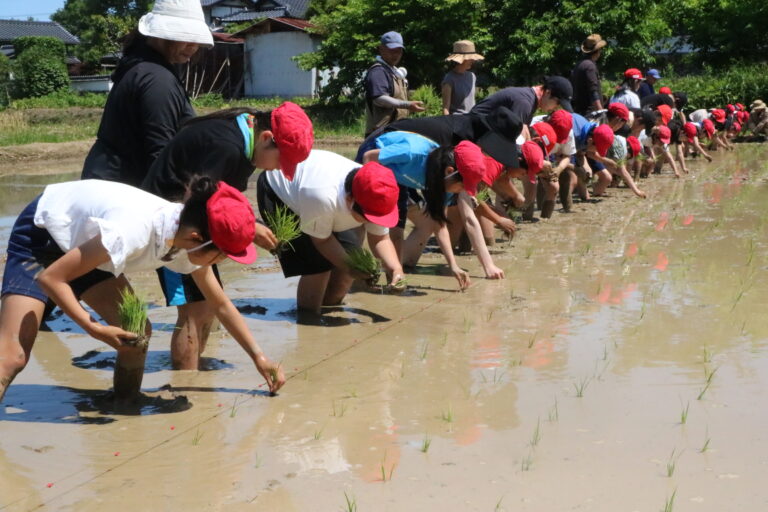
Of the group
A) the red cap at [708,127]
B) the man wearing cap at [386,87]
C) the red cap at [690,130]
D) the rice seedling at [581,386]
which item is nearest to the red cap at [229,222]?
the rice seedling at [581,386]

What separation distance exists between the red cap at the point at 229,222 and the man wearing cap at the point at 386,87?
15.0 ft

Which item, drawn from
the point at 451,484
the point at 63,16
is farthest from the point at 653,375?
the point at 63,16

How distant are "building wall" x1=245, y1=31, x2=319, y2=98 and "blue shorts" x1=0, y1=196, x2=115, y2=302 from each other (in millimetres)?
31545

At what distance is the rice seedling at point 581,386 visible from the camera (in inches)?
155

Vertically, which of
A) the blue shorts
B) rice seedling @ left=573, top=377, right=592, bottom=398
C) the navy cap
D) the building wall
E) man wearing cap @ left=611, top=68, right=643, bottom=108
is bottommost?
the building wall

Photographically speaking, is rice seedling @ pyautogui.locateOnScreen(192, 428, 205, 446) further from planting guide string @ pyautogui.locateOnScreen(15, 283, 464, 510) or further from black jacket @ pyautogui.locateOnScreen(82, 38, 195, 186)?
black jacket @ pyautogui.locateOnScreen(82, 38, 195, 186)

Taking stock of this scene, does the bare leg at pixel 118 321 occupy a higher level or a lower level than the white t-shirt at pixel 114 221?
lower

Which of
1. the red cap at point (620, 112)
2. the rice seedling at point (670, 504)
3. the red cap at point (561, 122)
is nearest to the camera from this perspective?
the rice seedling at point (670, 504)

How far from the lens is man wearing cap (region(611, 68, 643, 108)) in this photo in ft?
A: 40.3

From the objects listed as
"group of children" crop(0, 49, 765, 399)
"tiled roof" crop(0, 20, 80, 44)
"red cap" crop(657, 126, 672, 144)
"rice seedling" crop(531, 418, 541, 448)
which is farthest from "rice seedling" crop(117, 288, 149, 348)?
"tiled roof" crop(0, 20, 80, 44)

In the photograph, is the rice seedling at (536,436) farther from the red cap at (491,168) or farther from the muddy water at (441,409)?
the red cap at (491,168)

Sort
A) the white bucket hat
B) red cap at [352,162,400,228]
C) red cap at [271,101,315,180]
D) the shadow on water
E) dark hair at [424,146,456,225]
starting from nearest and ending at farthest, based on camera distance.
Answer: the shadow on water
red cap at [271,101,315,180]
the white bucket hat
red cap at [352,162,400,228]
dark hair at [424,146,456,225]

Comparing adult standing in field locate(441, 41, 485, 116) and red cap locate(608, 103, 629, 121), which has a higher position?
adult standing in field locate(441, 41, 485, 116)

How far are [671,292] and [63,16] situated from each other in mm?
71432
